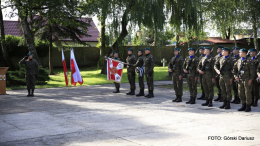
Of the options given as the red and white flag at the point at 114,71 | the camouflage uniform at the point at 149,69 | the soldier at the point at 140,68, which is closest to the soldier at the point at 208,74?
the camouflage uniform at the point at 149,69

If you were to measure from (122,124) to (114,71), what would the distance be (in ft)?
23.1

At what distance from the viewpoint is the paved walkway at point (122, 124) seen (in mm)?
6328

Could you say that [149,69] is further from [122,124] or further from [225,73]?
[122,124]

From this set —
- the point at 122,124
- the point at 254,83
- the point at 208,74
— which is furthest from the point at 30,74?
the point at 254,83

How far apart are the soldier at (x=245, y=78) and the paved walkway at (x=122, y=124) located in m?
0.42

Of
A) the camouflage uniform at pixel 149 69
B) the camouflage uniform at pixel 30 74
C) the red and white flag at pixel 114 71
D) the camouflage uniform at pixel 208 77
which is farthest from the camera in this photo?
the red and white flag at pixel 114 71

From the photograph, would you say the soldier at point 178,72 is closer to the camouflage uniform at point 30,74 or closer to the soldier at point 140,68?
the soldier at point 140,68

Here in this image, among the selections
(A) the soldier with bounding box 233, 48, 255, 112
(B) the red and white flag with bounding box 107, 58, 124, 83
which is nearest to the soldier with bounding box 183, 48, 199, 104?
(A) the soldier with bounding box 233, 48, 255, 112

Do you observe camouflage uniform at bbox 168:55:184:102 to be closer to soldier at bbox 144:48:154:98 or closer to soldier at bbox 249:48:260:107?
soldier at bbox 144:48:154:98

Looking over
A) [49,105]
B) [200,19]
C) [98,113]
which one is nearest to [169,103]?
[98,113]

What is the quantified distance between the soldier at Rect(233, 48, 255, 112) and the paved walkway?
1.39 feet

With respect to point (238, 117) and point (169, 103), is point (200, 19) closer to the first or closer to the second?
point (169, 103)

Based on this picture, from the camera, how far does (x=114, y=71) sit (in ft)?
48.4

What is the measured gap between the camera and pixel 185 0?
59.1ft
